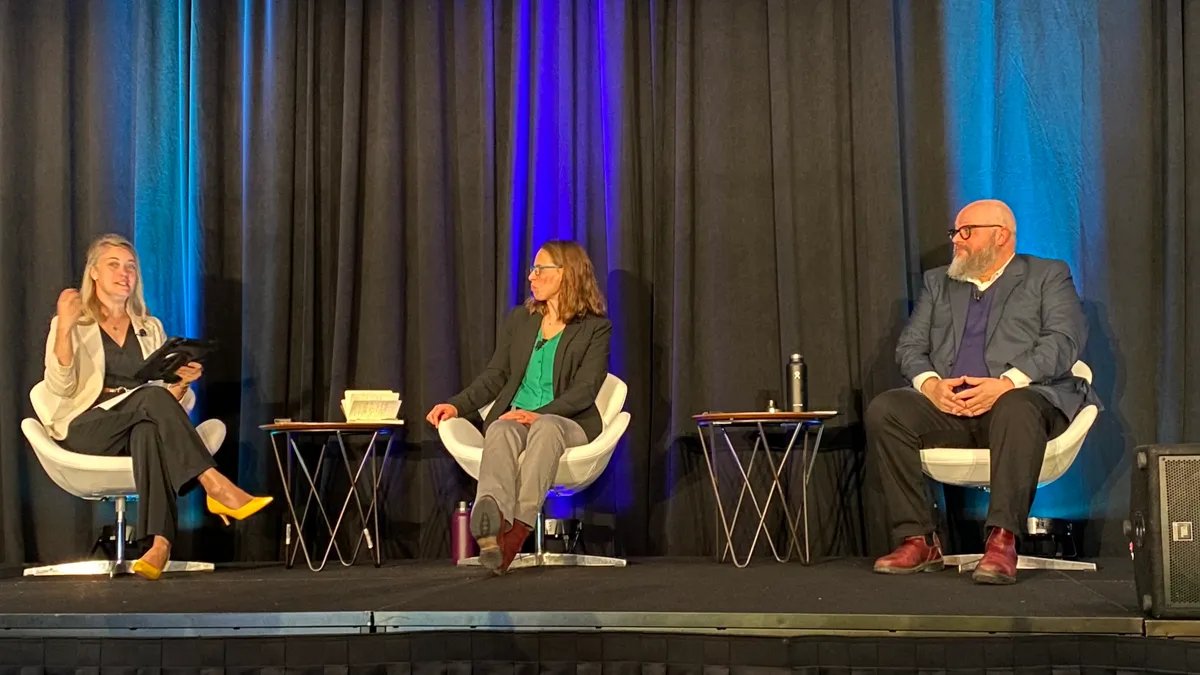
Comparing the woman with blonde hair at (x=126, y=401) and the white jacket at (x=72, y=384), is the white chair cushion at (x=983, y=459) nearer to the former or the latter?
the woman with blonde hair at (x=126, y=401)

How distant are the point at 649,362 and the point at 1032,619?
2.46 metres

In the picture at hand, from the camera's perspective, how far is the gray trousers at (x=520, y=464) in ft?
12.7

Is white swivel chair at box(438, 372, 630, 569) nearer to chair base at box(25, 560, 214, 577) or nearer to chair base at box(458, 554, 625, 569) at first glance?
chair base at box(458, 554, 625, 569)

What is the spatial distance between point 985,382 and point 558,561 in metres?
1.63

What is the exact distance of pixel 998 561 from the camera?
11.4 feet

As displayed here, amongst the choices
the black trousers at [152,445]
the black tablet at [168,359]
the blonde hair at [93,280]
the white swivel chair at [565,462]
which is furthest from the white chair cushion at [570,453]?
the blonde hair at [93,280]

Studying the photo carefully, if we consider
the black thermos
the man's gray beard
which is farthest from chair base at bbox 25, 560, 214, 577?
the man's gray beard

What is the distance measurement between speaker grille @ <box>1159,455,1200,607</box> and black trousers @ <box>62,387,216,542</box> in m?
3.06

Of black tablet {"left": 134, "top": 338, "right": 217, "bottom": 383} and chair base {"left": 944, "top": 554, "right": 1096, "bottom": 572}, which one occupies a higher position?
black tablet {"left": 134, "top": 338, "right": 217, "bottom": 383}

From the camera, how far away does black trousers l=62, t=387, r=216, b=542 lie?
4109 mm

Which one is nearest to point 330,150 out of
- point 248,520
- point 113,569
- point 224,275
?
point 224,275

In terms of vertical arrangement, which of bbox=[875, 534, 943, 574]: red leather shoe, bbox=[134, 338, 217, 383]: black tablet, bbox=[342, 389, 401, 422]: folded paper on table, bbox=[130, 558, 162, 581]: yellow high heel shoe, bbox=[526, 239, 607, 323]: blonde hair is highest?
bbox=[526, 239, 607, 323]: blonde hair

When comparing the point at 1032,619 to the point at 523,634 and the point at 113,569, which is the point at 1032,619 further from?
the point at 113,569

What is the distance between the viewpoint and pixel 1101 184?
4.73m
